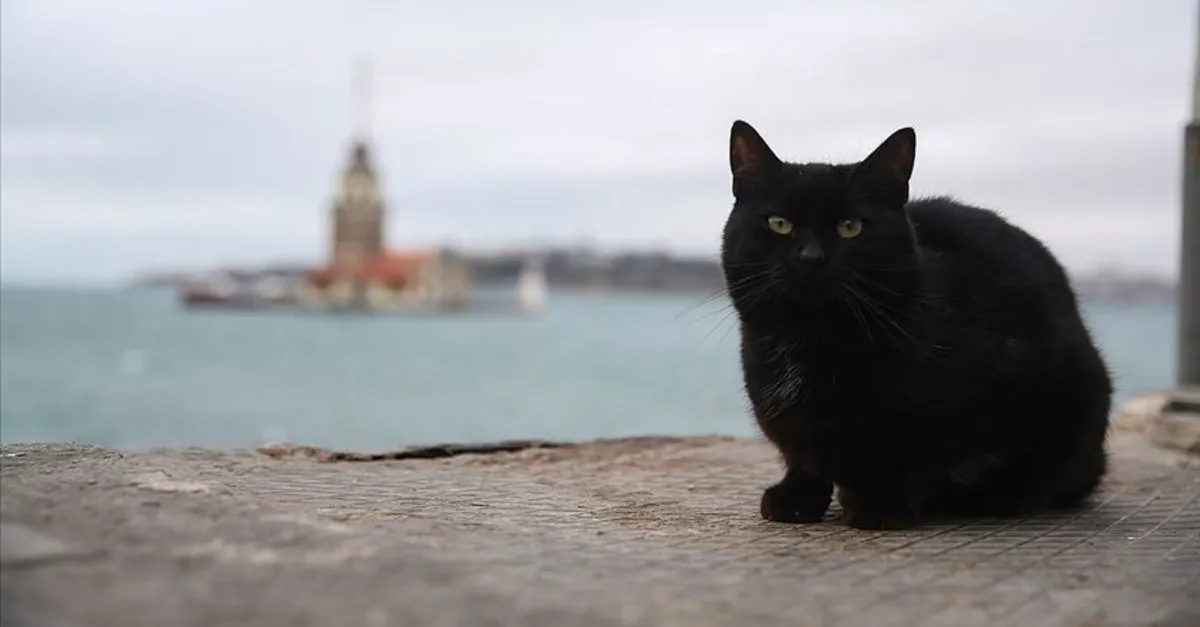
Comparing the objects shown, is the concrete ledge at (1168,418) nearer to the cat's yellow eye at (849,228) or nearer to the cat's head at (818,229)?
the cat's head at (818,229)

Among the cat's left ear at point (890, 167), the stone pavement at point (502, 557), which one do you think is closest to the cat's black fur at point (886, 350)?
the cat's left ear at point (890, 167)

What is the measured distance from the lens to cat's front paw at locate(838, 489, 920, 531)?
3.27 m

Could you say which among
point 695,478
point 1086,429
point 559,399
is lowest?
point 559,399

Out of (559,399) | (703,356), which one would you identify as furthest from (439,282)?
(559,399)

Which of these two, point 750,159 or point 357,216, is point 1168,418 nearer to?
point 750,159

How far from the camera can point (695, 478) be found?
443 centimetres

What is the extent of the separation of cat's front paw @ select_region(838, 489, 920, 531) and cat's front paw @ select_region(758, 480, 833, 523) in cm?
11

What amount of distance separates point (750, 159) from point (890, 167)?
39 centimetres

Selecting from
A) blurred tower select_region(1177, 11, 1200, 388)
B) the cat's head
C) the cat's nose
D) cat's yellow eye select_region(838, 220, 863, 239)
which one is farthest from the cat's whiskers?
blurred tower select_region(1177, 11, 1200, 388)

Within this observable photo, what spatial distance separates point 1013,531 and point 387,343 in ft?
189

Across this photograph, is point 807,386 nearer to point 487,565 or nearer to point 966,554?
point 966,554

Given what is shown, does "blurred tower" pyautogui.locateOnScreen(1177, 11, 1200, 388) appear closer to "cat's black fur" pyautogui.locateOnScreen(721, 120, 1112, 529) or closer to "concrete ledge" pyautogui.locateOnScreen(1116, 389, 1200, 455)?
"concrete ledge" pyautogui.locateOnScreen(1116, 389, 1200, 455)

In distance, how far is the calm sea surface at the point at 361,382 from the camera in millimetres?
23656

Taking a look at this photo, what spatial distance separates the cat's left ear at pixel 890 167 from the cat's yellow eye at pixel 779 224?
219 mm
